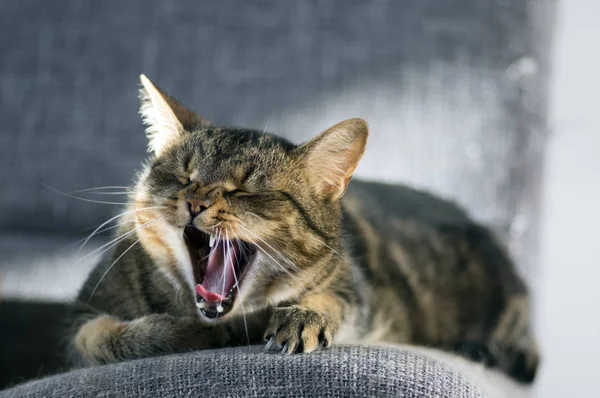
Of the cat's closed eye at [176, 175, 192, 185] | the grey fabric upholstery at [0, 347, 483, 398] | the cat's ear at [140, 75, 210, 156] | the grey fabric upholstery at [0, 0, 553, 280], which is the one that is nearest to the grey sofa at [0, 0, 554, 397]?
the grey fabric upholstery at [0, 0, 553, 280]

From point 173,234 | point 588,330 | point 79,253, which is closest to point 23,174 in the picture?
point 79,253

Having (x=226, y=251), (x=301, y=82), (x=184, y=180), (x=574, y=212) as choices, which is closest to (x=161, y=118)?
(x=184, y=180)

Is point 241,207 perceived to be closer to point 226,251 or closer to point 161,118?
point 226,251

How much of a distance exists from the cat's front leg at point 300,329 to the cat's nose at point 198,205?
0.16 metres

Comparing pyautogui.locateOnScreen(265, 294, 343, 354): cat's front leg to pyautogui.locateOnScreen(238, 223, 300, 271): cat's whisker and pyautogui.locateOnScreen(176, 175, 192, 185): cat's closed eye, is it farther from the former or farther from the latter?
pyautogui.locateOnScreen(176, 175, 192, 185): cat's closed eye

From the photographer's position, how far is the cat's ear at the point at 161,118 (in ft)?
3.11

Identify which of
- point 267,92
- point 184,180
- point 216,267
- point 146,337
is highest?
point 267,92

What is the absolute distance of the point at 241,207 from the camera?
85cm

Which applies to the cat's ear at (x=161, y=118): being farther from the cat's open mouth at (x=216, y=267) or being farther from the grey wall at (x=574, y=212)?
the grey wall at (x=574, y=212)

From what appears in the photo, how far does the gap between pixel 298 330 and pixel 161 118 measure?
372 millimetres

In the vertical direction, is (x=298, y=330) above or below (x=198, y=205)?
below

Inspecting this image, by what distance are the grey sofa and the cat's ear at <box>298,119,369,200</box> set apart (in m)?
0.41

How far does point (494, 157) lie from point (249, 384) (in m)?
0.85

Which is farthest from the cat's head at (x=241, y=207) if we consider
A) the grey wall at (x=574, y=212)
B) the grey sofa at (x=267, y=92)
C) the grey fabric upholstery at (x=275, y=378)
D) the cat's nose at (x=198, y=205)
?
the grey wall at (x=574, y=212)
